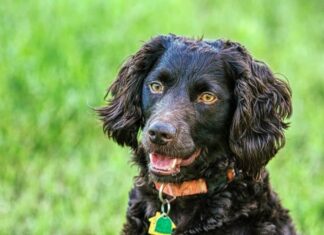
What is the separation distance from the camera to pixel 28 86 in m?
8.42

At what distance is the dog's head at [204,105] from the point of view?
5.33m

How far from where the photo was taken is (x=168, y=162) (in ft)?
17.6

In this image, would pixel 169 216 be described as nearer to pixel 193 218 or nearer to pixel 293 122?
pixel 193 218

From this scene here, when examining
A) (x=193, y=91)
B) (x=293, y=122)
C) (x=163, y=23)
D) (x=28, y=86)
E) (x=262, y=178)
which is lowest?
(x=262, y=178)

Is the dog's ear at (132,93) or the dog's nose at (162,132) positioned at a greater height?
the dog's ear at (132,93)

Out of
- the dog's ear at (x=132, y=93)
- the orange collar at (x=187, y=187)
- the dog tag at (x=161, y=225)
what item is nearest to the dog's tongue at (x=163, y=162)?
the orange collar at (x=187, y=187)

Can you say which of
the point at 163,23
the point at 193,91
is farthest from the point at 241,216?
the point at 163,23

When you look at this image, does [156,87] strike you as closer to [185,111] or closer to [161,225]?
[185,111]

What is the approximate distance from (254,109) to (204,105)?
0.32 m

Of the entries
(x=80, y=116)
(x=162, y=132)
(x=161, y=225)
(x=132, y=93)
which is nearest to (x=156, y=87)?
(x=132, y=93)

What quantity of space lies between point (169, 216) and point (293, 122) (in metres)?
4.28

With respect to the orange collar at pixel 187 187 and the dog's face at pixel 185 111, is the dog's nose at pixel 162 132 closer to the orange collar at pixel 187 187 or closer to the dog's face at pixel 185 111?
the dog's face at pixel 185 111

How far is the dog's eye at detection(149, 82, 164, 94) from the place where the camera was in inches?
219

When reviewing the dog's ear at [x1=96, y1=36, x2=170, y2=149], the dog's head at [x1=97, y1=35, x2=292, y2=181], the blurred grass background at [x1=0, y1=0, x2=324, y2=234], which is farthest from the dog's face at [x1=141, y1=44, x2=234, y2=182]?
the blurred grass background at [x1=0, y1=0, x2=324, y2=234]
